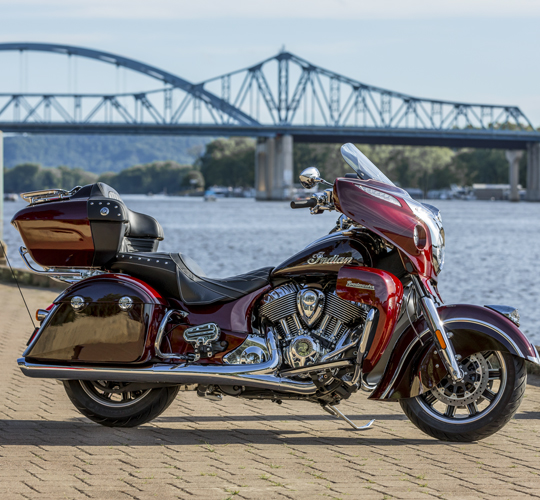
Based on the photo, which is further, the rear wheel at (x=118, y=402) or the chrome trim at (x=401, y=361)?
the rear wheel at (x=118, y=402)

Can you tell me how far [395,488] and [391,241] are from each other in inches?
42.3

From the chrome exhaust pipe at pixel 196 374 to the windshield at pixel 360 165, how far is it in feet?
2.77

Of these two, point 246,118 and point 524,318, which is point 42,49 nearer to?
point 246,118

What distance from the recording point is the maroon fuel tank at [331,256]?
162 inches

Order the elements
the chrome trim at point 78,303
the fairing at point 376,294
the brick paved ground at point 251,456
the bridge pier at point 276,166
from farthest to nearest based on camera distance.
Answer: the bridge pier at point 276,166 → the chrome trim at point 78,303 → the fairing at point 376,294 → the brick paved ground at point 251,456

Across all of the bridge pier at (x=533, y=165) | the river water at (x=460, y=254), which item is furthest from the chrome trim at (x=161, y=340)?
the bridge pier at (x=533, y=165)

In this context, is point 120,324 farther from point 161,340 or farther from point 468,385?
point 468,385

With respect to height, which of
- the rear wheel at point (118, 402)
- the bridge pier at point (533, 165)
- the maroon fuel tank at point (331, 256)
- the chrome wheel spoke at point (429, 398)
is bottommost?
the rear wheel at point (118, 402)

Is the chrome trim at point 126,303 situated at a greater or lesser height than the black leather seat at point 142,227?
lesser

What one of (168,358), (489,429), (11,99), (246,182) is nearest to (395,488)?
(489,429)

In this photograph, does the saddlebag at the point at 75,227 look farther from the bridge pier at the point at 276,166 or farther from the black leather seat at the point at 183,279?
the bridge pier at the point at 276,166

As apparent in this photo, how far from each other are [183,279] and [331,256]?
78 cm

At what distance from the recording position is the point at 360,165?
14.0 feet

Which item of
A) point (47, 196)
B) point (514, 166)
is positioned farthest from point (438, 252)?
point (514, 166)
